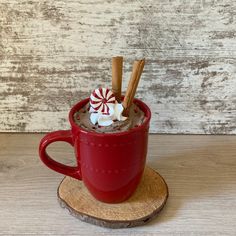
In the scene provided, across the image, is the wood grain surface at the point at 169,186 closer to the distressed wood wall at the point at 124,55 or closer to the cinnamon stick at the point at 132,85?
the distressed wood wall at the point at 124,55

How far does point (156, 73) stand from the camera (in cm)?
71

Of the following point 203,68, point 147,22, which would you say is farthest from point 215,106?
point 147,22

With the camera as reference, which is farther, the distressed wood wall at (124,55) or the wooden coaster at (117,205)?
the distressed wood wall at (124,55)

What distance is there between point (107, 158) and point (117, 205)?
0.28 feet

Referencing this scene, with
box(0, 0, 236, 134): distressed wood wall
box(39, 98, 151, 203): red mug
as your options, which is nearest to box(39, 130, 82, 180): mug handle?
box(39, 98, 151, 203): red mug

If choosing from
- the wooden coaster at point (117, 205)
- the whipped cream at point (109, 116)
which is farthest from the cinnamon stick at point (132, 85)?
the wooden coaster at point (117, 205)

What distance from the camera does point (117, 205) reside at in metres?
0.57

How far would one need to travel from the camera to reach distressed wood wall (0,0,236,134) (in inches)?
26.3

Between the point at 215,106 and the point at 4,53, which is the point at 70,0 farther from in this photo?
the point at 215,106

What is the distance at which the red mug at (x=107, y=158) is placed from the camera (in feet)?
1.69

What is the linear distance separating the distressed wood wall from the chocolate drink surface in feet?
0.51

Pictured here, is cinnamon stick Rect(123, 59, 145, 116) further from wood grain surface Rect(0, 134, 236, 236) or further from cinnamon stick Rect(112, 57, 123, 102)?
wood grain surface Rect(0, 134, 236, 236)

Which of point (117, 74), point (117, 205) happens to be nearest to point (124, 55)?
point (117, 74)

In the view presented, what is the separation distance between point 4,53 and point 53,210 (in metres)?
0.31
